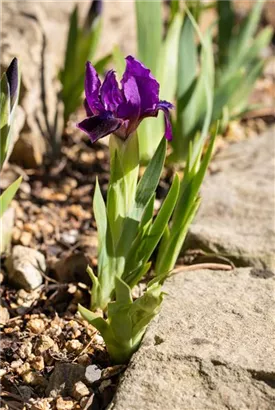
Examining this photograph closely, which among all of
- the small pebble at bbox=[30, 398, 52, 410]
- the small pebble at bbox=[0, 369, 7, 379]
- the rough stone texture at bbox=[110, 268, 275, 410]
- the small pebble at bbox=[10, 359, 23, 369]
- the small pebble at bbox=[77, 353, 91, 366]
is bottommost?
the small pebble at bbox=[30, 398, 52, 410]

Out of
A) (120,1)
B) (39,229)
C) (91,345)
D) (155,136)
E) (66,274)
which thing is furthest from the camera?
(120,1)

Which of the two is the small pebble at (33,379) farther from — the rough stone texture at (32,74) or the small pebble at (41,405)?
the rough stone texture at (32,74)

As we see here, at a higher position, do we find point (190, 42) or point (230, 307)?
point (190, 42)

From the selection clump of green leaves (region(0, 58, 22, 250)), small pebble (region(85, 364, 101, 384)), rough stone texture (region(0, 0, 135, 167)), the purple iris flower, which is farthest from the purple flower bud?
small pebble (region(85, 364, 101, 384))

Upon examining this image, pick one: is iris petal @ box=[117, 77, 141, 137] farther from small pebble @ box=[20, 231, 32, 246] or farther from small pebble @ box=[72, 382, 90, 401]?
small pebble @ box=[20, 231, 32, 246]

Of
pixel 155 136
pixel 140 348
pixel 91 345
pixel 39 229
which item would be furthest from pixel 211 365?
pixel 155 136

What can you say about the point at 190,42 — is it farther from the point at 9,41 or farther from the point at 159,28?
the point at 9,41

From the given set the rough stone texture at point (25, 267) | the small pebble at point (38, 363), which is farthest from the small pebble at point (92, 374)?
the rough stone texture at point (25, 267)
